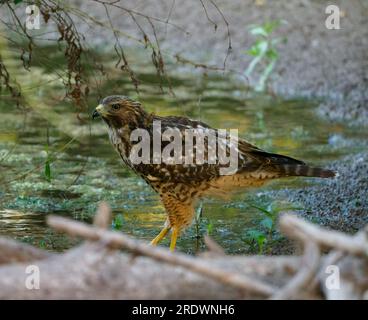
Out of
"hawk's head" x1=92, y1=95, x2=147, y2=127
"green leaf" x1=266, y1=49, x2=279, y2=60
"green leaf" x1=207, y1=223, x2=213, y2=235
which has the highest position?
"hawk's head" x1=92, y1=95, x2=147, y2=127

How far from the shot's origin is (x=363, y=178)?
26.8 feet

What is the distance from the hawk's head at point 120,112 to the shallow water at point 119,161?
2.05 feet

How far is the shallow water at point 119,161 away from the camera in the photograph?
284 inches

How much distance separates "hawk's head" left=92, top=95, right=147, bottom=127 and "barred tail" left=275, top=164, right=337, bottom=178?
3.63 feet

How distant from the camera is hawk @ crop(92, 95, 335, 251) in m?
6.32

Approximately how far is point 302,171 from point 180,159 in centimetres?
94

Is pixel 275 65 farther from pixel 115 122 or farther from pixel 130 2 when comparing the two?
pixel 115 122

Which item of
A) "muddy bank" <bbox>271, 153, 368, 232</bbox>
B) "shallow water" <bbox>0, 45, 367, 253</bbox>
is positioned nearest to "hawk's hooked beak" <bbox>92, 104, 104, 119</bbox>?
"shallow water" <bbox>0, 45, 367, 253</bbox>

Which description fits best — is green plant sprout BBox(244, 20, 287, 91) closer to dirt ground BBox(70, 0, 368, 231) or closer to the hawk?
dirt ground BBox(70, 0, 368, 231)

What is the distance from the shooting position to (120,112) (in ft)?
20.9
